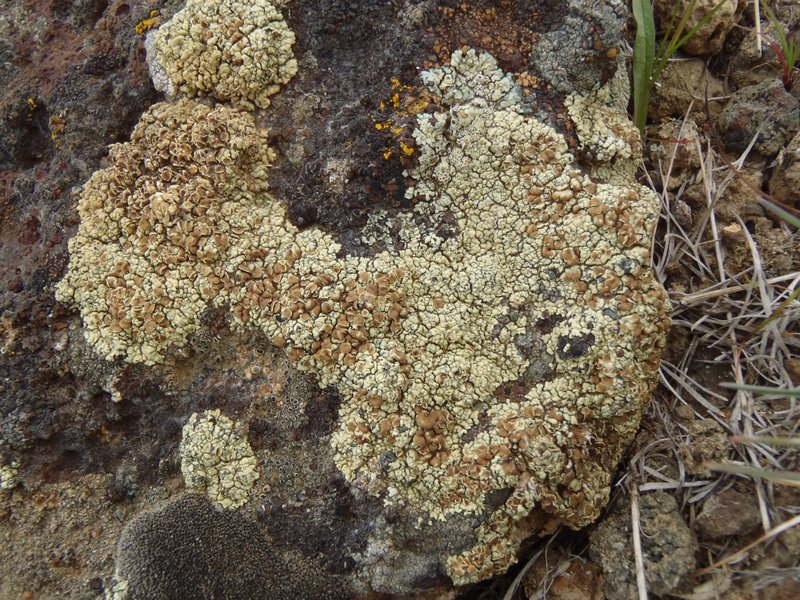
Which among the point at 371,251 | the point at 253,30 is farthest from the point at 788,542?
the point at 253,30

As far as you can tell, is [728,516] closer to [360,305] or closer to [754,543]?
[754,543]

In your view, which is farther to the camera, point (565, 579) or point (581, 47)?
point (581, 47)

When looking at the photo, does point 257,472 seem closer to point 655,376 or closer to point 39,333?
point 39,333

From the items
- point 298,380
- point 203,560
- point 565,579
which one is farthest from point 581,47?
point 203,560

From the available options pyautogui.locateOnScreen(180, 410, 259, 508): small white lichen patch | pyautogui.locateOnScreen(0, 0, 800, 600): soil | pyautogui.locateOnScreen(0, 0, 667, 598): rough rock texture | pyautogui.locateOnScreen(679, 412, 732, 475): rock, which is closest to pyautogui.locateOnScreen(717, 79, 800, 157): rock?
pyautogui.locateOnScreen(0, 0, 800, 600): soil

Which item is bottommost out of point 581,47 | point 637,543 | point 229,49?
point 637,543

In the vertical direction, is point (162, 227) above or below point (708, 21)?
below

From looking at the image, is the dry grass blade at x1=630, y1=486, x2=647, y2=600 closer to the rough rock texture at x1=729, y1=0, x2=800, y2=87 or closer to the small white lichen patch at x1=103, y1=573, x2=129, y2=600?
the small white lichen patch at x1=103, y1=573, x2=129, y2=600
